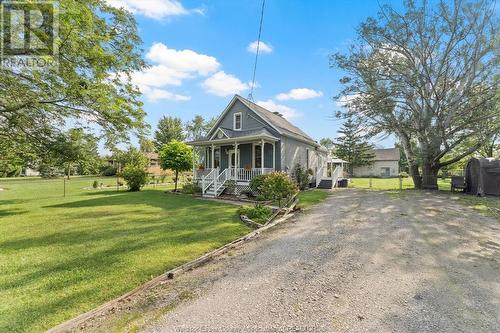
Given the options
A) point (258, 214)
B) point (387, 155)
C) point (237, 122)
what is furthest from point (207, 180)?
point (387, 155)

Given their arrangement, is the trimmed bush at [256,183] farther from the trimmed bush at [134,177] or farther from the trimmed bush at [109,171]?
the trimmed bush at [109,171]

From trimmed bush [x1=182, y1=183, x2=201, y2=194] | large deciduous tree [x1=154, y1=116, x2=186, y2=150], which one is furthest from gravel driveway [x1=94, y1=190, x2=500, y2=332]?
large deciduous tree [x1=154, y1=116, x2=186, y2=150]

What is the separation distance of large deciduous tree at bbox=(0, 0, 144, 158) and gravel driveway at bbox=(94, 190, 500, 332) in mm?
6034

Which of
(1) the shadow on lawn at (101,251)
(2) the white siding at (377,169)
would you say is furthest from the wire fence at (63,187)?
(2) the white siding at (377,169)

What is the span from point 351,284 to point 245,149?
551 inches

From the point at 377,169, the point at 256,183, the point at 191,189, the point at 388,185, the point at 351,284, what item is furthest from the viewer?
the point at 377,169

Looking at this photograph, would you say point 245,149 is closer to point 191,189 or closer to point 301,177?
point 301,177

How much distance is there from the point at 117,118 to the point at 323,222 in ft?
26.3

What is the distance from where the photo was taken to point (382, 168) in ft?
143

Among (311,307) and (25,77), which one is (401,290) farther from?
(25,77)

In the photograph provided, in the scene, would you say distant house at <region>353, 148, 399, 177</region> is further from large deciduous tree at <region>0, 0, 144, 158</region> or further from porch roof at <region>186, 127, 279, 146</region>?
large deciduous tree at <region>0, 0, 144, 158</region>

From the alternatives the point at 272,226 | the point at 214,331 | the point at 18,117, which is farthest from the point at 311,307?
the point at 18,117

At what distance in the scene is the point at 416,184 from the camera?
63.3ft

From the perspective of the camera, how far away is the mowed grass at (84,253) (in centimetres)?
335
